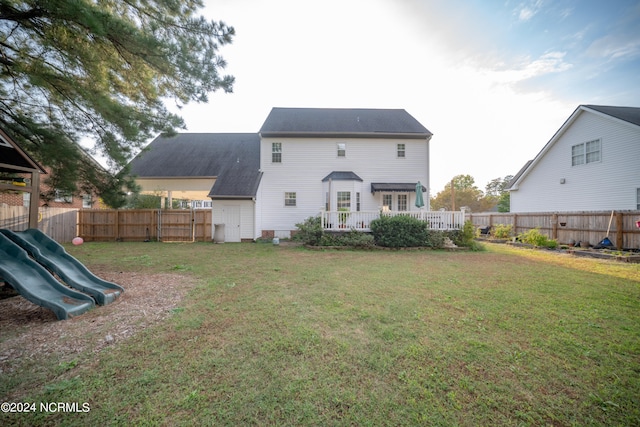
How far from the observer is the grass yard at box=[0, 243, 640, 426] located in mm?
2023

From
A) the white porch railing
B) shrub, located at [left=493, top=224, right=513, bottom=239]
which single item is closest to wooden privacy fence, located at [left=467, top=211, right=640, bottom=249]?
shrub, located at [left=493, top=224, right=513, bottom=239]

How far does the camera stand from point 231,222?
1468 centimetres

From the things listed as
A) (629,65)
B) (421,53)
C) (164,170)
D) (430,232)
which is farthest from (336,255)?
(629,65)

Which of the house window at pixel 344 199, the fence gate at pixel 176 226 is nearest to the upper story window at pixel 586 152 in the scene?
the house window at pixel 344 199

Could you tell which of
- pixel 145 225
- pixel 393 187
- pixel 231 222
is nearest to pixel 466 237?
pixel 393 187

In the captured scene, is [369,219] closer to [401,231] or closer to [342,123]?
[401,231]

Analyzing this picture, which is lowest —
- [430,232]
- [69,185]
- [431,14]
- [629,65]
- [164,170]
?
[430,232]

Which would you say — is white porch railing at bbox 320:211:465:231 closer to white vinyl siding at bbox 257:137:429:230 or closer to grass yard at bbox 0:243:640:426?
white vinyl siding at bbox 257:137:429:230

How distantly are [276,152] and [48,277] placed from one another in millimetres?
12454

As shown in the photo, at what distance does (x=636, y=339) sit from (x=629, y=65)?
1631 cm

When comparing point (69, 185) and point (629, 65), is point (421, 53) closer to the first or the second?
point (629, 65)

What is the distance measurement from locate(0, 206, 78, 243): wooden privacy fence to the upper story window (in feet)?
101

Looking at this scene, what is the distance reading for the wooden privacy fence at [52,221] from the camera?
1197 centimetres

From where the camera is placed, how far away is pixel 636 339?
3281 mm
